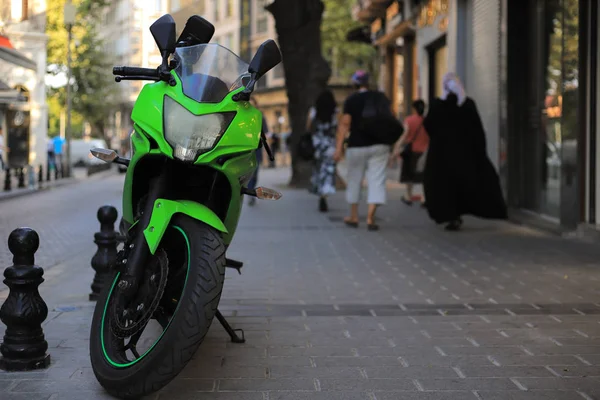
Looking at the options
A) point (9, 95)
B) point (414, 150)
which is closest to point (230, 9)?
point (9, 95)

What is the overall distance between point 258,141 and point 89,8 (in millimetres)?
38477

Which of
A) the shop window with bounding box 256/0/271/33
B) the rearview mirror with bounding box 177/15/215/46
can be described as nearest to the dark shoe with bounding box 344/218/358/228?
the rearview mirror with bounding box 177/15/215/46

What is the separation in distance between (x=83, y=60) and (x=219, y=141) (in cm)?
4789

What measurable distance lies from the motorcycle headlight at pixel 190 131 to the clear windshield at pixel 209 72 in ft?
0.35

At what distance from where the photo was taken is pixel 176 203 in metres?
4.18

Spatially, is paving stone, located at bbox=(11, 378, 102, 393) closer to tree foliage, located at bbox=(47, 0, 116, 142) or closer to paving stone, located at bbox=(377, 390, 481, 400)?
paving stone, located at bbox=(377, 390, 481, 400)

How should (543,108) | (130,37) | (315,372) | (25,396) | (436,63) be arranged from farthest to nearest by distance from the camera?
(130,37) < (436,63) < (543,108) < (315,372) < (25,396)

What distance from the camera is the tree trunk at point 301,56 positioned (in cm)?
2102

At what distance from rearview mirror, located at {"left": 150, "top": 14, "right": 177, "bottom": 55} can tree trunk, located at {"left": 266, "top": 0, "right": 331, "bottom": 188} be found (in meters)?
16.5

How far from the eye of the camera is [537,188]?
13.4 m

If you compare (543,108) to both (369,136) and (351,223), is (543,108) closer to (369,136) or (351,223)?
(369,136)

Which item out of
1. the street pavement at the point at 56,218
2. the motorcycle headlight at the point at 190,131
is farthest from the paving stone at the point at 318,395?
the street pavement at the point at 56,218

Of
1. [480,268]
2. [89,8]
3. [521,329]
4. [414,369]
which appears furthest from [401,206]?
[89,8]

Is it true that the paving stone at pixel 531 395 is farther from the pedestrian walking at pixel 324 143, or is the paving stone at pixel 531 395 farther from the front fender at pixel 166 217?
the pedestrian walking at pixel 324 143
